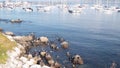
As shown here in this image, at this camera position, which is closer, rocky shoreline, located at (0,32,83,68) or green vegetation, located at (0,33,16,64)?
rocky shoreline, located at (0,32,83,68)

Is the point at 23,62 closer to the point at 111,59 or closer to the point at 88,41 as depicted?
the point at 111,59

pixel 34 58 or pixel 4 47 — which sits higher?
pixel 4 47

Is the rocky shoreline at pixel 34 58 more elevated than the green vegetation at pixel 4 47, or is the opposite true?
the green vegetation at pixel 4 47

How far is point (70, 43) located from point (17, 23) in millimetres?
64239

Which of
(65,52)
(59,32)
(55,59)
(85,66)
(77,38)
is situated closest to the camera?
(85,66)

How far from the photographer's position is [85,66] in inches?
2692

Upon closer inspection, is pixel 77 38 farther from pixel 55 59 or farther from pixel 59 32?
pixel 55 59

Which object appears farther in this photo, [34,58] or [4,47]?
[34,58]

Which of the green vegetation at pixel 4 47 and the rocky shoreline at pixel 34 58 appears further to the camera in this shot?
the green vegetation at pixel 4 47

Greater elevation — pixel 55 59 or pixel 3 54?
pixel 3 54

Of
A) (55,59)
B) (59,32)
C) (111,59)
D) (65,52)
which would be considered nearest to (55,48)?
(65,52)

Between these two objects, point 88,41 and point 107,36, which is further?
point 107,36

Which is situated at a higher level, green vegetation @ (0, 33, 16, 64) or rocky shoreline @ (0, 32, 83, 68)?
green vegetation @ (0, 33, 16, 64)

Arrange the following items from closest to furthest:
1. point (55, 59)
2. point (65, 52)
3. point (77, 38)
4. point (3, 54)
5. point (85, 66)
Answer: point (3, 54) → point (85, 66) → point (55, 59) → point (65, 52) → point (77, 38)
